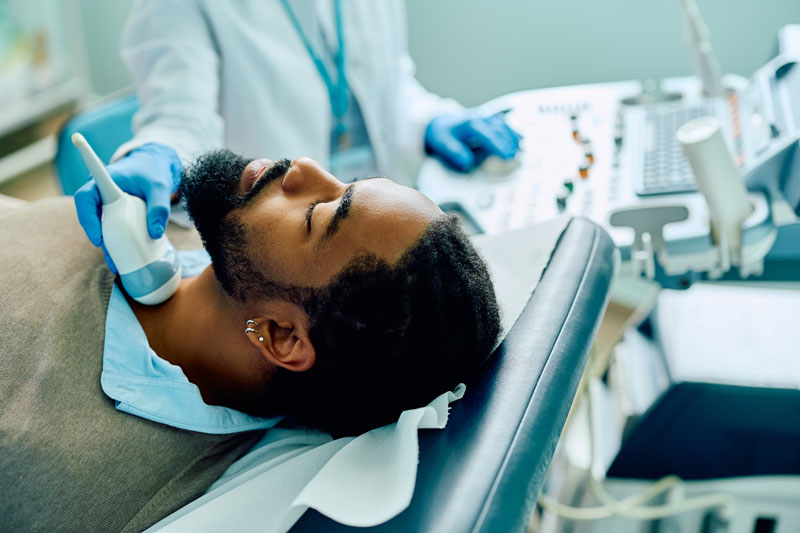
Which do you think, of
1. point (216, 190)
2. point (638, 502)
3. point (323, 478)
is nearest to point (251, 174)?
point (216, 190)

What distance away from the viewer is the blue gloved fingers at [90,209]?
96cm

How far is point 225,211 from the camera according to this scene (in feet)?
3.30

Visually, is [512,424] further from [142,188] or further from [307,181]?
[142,188]

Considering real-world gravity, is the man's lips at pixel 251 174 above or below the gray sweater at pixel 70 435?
above

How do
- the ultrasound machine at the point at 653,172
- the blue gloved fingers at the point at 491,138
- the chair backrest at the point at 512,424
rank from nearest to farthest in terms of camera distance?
the chair backrest at the point at 512,424 < the ultrasound machine at the point at 653,172 < the blue gloved fingers at the point at 491,138

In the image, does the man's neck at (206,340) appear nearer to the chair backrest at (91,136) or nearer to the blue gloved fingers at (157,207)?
the blue gloved fingers at (157,207)

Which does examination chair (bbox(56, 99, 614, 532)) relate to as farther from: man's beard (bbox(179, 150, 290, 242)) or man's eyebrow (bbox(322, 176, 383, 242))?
man's beard (bbox(179, 150, 290, 242))

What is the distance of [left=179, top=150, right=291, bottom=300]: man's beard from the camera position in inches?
38.1

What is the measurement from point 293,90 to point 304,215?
30.7 inches

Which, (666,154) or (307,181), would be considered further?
(666,154)

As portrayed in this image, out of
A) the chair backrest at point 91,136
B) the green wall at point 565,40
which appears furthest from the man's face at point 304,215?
the green wall at point 565,40

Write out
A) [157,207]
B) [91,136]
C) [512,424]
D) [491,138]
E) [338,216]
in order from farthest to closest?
[491,138] → [91,136] → [157,207] → [338,216] → [512,424]

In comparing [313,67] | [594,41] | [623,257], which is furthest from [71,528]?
[594,41]

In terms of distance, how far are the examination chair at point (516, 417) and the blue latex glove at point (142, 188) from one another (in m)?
0.51
